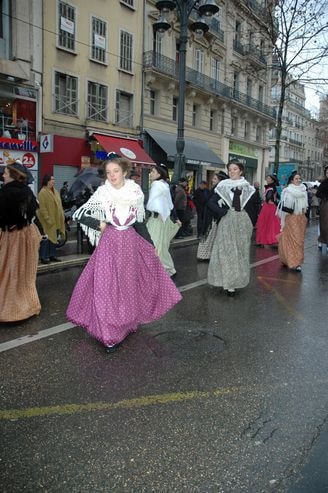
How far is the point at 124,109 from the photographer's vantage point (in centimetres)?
2272

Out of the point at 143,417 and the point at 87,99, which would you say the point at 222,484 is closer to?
the point at 143,417

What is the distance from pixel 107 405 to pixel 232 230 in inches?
154

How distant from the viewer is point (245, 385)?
3510 millimetres

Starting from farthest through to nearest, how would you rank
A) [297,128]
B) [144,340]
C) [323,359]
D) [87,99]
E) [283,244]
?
[297,128] < [87,99] < [283,244] < [144,340] < [323,359]

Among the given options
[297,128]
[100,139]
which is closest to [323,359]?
[100,139]

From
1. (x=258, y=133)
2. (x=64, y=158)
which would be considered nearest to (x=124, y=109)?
(x=64, y=158)

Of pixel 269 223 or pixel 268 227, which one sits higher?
pixel 269 223

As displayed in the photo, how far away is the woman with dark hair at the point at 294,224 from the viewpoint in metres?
8.66

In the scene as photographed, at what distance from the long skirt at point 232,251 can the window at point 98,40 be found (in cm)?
1660

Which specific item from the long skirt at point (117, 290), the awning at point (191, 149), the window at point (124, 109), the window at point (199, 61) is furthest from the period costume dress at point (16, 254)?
the window at point (199, 61)

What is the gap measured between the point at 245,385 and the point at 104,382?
3.58 ft

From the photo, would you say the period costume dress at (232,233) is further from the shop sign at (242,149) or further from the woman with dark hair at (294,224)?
the shop sign at (242,149)

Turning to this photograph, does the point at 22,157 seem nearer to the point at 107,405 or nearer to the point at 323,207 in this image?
the point at 323,207

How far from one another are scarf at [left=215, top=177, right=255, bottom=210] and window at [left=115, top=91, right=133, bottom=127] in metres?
16.4
